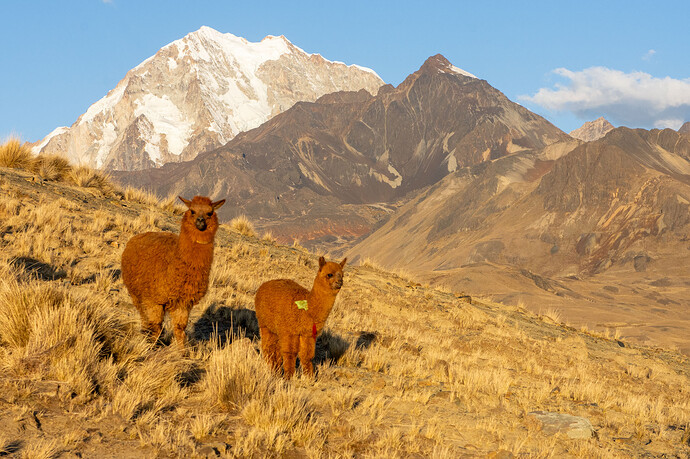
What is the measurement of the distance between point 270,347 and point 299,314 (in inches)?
29.6

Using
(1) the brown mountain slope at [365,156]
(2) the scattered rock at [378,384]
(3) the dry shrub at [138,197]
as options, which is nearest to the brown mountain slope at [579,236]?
(2) the scattered rock at [378,384]

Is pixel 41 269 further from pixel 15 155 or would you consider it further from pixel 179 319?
pixel 15 155

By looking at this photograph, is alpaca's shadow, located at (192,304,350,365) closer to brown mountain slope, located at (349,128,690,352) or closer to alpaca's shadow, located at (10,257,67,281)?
Result: alpaca's shadow, located at (10,257,67,281)

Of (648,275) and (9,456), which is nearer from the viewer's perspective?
(9,456)

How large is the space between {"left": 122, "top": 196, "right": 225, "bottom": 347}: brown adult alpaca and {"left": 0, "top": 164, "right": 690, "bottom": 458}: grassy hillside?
41cm

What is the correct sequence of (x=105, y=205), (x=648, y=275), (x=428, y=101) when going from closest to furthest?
(x=105, y=205) < (x=648, y=275) < (x=428, y=101)

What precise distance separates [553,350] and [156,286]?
12434mm

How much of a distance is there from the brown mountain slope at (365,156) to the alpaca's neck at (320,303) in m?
124

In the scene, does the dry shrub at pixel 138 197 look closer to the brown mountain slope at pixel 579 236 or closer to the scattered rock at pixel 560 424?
the scattered rock at pixel 560 424

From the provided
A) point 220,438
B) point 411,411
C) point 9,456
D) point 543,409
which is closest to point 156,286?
point 220,438

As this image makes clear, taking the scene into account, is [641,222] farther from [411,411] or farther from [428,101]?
[428,101]

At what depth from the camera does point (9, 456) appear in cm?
397

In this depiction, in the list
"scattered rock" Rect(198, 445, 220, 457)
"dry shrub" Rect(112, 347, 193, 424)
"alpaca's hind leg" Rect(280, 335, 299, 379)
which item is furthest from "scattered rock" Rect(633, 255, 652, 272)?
"scattered rock" Rect(198, 445, 220, 457)

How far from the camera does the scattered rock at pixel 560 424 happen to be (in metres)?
7.07
